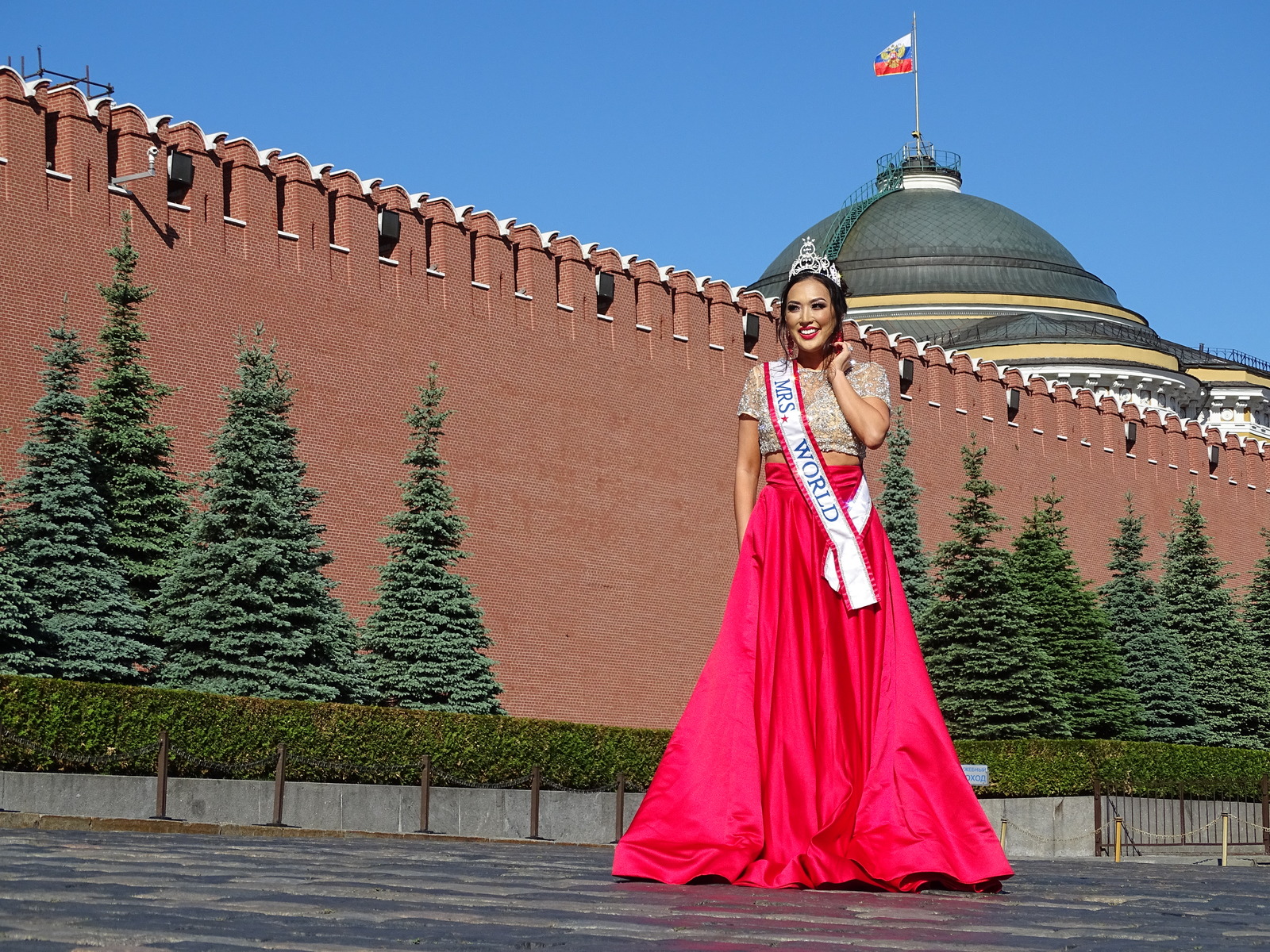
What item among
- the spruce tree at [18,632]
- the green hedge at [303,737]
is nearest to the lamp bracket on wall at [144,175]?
the spruce tree at [18,632]

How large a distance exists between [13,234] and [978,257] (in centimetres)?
3077

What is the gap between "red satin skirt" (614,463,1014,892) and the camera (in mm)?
5062

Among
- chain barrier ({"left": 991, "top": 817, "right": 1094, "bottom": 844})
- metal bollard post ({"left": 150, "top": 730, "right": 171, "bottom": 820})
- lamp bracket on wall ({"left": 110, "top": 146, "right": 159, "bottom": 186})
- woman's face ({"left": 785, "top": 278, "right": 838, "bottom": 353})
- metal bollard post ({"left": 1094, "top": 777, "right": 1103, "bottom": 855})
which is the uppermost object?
lamp bracket on wall ({"left": 110, "top": 146, "right": 159, "bottom": 186})

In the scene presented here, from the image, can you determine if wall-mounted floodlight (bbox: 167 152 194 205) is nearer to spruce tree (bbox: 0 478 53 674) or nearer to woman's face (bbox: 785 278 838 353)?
spruce tree (bbox: 0 478 53 674)

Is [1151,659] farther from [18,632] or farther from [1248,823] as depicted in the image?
[18,632]

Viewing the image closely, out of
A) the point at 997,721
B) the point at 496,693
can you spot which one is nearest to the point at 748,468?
the point at 496,693

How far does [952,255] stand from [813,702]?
132 feet

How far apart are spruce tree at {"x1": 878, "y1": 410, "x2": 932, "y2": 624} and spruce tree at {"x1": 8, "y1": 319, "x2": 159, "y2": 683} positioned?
12.0 meters

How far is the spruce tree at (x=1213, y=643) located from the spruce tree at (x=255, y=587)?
1442 cm

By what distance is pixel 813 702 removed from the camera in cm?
539

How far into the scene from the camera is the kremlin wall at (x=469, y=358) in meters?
18.2

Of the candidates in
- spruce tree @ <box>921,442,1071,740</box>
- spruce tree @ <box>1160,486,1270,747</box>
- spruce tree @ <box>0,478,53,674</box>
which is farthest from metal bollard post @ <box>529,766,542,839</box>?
spruce tree @ <box>1160,486,1270,747</box>

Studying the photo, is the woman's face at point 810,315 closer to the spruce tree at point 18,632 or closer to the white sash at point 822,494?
the white sash at point 822,494

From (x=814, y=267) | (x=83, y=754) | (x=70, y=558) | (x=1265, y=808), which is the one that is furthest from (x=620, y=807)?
(x=814, y=267)
